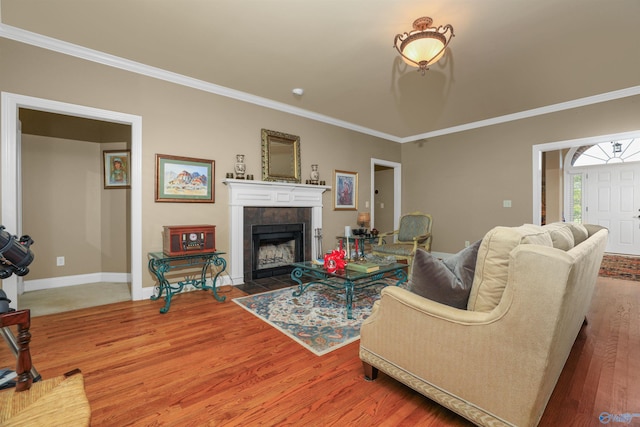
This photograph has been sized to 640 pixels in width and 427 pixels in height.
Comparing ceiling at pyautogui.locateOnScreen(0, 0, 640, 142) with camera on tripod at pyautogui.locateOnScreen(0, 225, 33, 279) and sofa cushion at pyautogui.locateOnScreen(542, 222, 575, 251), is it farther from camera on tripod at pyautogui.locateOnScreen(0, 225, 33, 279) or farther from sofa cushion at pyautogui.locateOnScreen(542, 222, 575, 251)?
camera on tripod at pyautogui.locateOnScreen(0, 225, 33, 279)

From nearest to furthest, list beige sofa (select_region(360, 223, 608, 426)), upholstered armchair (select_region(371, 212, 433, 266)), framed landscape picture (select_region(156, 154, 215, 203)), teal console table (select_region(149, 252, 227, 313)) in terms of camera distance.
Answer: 1. beige sofa (select_region(360, 223, 608, 426))
2. teal console table (select_region(149, 252, 227, 313))
3. framed landscape picture (select_region(156, 154, 215, 203))
4. upholstered armchair (select_region(371, 212, 433, 266))

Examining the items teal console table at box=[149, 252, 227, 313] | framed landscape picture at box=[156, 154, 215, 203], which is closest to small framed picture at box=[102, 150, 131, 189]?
framed landscape picture at box=[156, 154, 215, 203]

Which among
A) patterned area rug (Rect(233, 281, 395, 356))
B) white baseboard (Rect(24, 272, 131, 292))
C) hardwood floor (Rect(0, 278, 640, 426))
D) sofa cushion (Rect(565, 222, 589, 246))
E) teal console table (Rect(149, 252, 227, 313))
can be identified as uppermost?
sofa cushion (Rect(565, 222, 589, 246))

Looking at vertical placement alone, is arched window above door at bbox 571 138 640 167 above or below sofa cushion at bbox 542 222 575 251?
above

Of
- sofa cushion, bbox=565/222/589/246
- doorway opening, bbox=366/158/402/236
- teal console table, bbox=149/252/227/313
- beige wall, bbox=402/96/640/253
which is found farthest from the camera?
doorway opening, bbox=366/158/402/236

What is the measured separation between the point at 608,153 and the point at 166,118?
8.91 m

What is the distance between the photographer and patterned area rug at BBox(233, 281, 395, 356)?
226 cm

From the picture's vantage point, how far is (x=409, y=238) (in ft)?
16.7

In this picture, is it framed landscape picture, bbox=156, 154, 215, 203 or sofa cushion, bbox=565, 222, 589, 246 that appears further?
framed landscape picture, bbox=156, 154, 215, 203

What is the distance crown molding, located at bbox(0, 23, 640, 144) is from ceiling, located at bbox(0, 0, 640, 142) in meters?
0.06

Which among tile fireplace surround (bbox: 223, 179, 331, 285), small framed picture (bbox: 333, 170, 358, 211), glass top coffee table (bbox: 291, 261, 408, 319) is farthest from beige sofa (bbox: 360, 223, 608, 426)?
small framed picture (bbox: 333, 170, 358, 211)

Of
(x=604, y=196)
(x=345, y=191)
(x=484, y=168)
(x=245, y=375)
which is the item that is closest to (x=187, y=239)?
(x=245, y=375)

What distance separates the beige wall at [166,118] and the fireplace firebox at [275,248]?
1.58 ft

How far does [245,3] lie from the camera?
2242 mm
